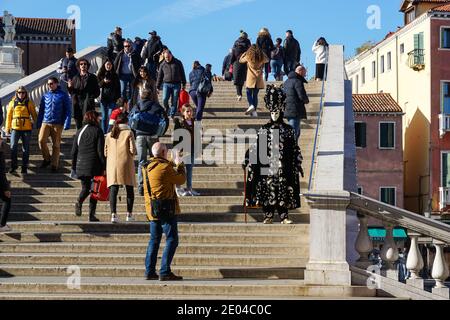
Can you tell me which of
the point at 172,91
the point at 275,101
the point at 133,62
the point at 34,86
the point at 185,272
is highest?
the point at 133,62

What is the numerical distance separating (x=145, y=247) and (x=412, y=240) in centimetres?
354

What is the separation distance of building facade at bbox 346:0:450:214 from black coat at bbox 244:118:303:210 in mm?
39547

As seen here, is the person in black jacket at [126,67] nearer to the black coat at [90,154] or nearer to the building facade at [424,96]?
the black coat at [90,154]

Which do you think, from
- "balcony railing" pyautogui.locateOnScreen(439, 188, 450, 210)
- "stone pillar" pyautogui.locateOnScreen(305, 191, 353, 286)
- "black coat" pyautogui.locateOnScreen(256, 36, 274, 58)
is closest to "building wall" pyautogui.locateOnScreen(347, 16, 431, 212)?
"balcony railing" pyautogui.locateOnScreen(439, 188, 450, 210)

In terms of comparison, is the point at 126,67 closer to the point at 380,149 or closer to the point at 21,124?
the point at 21,124

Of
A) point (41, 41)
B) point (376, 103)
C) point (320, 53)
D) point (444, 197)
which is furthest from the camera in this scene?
point (41, 41)

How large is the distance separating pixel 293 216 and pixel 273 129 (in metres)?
1.21

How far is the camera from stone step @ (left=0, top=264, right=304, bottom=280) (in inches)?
483

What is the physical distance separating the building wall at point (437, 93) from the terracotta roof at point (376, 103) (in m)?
2.67

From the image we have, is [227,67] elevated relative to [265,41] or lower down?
lower down

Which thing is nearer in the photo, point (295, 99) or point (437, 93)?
point (295, 99)

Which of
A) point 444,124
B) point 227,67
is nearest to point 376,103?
point 444,124

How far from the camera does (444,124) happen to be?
53.1 metres

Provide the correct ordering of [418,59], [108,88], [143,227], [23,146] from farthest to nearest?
[418,59]
[108,88]
[23,146]
[143,227]
